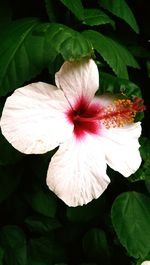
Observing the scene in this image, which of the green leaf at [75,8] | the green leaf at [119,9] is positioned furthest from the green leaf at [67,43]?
the green leaf at [119,9]

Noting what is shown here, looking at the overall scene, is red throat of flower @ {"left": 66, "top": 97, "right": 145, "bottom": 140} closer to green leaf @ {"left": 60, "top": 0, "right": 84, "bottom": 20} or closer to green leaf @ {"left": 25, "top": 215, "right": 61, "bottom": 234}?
green leaf @ {"left": 60, "top": 0, "right": 84, "bottom": 20}

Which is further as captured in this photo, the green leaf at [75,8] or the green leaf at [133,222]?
the green leaf at [133,222]

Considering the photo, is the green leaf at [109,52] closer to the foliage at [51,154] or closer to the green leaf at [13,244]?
the foliage at [51,154]

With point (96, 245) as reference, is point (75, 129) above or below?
above

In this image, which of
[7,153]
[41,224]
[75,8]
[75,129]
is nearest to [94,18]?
[75,8]

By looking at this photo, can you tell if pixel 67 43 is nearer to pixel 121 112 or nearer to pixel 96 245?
pixel 121 112

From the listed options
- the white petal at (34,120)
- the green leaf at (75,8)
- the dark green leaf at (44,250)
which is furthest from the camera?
the dark green leaf at (44,250)
